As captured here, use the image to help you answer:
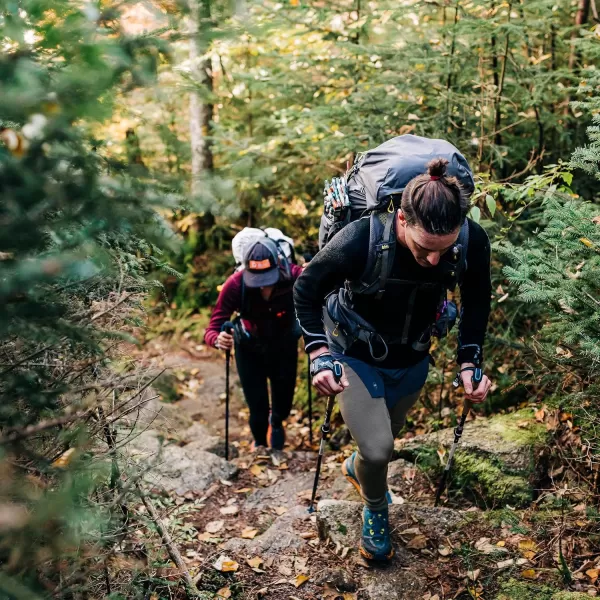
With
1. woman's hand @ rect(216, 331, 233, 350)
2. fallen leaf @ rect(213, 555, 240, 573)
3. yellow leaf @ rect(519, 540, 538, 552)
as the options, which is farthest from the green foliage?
woman's hand @ rect(216, 331, 233, 350)

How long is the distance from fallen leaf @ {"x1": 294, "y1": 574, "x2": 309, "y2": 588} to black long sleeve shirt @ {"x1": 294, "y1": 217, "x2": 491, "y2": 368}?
5.09 feet

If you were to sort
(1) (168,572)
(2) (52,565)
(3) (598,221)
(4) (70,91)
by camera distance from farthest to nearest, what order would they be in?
(3) (598,221) < (1) (168,572) < (2) (52,565) < (4) (70,91)

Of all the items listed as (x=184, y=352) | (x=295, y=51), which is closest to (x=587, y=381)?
(x=295, y=51)

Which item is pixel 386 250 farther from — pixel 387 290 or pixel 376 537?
pixel 376 537

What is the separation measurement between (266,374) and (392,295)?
9.93 feet

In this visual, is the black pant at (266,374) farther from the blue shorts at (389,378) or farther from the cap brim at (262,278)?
the blue shorts at (389,378)

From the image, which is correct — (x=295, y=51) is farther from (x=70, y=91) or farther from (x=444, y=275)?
(x=70, y=91)

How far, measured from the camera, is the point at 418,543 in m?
4.17

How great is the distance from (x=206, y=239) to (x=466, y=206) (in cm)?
869

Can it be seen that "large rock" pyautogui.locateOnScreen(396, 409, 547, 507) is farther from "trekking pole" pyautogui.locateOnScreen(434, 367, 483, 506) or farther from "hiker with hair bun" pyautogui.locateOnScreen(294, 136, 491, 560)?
"hiker with hair bun" pyautogui.locateOnScreen(294, 136, 491, 560)

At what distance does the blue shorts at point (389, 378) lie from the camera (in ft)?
12.6

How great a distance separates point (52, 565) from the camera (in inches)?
88.9

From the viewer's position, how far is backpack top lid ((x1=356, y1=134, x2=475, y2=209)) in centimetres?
348

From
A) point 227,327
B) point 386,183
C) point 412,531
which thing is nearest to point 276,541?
point 412,531
